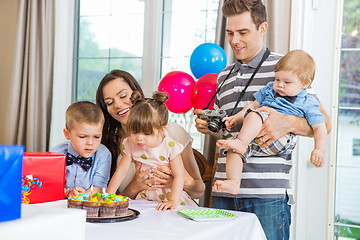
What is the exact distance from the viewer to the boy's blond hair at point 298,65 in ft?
5.78

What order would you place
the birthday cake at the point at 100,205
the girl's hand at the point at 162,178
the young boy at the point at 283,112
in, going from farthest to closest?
1. the girl's hand at the point at 162,178
2. the young boy at the point at 283,112
3. the birthday cake at the point at 100,205

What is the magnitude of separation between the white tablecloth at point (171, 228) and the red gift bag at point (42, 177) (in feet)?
0.98

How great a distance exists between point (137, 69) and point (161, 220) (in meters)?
2.73

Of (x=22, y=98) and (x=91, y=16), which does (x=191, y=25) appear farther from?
(x=22, y=98)

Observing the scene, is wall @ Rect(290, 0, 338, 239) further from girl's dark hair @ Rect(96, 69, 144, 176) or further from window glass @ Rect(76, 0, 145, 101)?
window glass @ Rect(76, 0, 145, 101)

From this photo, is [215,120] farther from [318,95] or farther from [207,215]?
[318,95]

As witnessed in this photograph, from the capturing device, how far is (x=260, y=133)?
5.96ft

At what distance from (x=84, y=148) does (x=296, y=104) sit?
96 cm

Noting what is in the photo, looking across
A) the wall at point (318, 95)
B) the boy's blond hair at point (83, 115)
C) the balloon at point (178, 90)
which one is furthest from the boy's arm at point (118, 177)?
the wall at point (318, 95)

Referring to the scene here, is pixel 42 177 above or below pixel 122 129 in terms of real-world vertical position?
below

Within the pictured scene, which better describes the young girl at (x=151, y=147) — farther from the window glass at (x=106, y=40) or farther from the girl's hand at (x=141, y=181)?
the window glass at (x=106, y=40)

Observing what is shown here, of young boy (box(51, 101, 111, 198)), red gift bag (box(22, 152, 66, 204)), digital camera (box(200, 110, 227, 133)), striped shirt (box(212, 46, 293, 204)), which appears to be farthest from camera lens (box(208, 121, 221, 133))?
red gift bag (box(22, 152, 66, 204))

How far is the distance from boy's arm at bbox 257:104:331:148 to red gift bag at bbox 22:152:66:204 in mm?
823

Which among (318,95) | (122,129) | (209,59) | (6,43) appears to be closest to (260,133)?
(122,129)
